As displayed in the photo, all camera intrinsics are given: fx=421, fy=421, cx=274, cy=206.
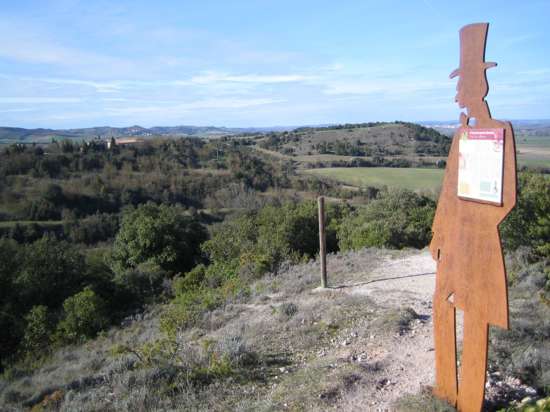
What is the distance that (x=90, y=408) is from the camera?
4.59 meters

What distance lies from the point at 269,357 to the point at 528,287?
17.0 ft

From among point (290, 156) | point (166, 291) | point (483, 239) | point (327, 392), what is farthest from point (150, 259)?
point (290, 156)

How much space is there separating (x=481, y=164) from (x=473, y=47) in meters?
0.94

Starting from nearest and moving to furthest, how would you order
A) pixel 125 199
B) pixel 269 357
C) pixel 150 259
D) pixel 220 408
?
pixel 220 408
pixel 269 357
pixel 150 259
pixel 125 199

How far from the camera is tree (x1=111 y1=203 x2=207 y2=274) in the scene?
21.1 meters

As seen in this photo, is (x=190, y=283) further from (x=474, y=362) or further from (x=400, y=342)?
(x=474, y=362)

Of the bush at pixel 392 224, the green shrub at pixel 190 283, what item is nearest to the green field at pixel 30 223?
the green shrub at pixel 190 283

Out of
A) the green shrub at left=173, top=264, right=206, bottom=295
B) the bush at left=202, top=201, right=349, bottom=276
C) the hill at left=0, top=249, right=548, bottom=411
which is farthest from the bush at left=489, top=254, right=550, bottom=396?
the green shrub at left=173, top=264, right=206, bottom=295

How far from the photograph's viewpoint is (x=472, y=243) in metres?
3.54

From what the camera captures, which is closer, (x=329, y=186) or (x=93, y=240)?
(x=93, y=240)

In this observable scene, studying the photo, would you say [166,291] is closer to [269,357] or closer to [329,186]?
[269,357]

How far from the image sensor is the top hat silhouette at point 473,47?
130 inches

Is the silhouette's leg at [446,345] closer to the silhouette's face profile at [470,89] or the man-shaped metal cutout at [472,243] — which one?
the man-shaped metal cutout at [472,243]

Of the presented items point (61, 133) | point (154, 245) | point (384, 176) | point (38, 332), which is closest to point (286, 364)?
point (38, 332)
